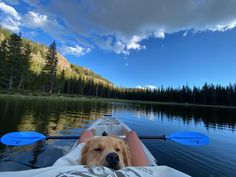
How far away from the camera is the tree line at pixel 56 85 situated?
51484mm

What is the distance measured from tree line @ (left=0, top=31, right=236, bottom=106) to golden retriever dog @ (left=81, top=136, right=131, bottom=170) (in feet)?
160

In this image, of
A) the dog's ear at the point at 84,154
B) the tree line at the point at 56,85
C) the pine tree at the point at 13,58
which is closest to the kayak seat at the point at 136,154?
the dog's ear at the point at 84,154

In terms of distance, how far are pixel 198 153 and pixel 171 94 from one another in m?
124

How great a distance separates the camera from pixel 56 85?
79.2m

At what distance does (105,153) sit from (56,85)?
80527 millimetres

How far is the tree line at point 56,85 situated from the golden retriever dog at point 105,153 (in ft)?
160

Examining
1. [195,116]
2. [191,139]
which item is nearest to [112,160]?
[191,139]

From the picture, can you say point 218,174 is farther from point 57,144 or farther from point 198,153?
point 57,144

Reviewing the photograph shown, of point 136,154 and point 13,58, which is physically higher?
point 13,58

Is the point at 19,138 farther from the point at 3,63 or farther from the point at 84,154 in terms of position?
the point at 3,63

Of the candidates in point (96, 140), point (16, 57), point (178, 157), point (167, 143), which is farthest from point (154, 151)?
point (16, 57)

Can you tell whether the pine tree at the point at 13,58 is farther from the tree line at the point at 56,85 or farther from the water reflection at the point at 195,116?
the water reflection at the point at 195,116

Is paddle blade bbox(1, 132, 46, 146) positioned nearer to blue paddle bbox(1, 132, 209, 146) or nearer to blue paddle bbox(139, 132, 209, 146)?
blue paddle bbox(1, 132, 209, 146)

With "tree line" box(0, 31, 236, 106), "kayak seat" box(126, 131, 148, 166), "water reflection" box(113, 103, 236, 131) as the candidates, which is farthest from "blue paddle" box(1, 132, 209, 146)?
"tree line" box(0, 31, 236, 106)
